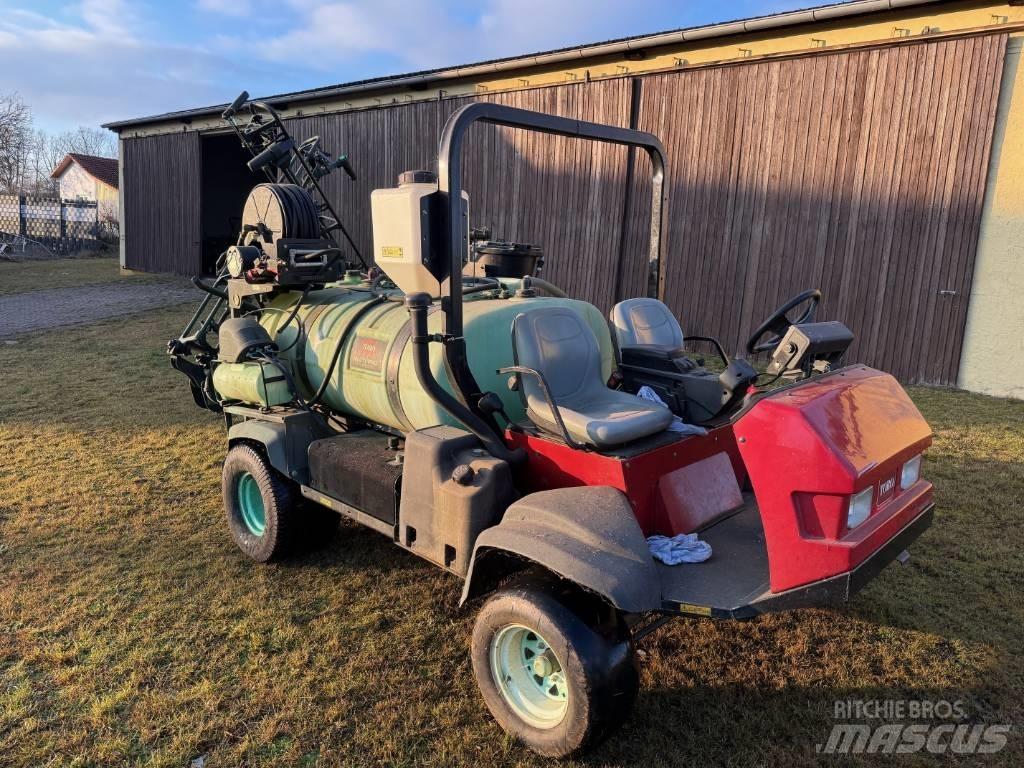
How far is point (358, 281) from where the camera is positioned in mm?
4758

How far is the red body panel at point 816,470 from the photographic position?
7.45ft

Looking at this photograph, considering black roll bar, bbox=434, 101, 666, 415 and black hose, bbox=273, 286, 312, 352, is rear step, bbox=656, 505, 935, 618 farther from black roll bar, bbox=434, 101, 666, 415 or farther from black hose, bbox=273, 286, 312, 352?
black hose, bbox=273, 286, 312, 352

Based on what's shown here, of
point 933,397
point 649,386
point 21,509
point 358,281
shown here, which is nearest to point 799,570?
point 649,386

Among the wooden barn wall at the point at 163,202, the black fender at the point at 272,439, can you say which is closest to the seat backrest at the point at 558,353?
the black fender at the point at 272,439

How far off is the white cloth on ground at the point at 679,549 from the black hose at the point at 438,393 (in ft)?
2.17

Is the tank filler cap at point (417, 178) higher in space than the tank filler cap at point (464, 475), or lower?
higher

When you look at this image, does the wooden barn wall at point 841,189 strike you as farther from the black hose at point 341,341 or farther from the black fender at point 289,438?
the black fender at point 289,438

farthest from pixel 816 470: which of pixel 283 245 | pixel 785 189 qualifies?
pixel 785 189

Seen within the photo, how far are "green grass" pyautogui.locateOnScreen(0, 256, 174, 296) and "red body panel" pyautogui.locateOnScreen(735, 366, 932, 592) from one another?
54.1ft

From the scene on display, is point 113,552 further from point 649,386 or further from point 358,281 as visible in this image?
point 649,386

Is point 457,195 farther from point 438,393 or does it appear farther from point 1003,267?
point 1003,267

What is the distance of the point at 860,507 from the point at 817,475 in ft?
0.81

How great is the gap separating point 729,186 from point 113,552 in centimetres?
775

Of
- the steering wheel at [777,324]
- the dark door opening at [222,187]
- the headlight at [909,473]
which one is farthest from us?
the dark door opening at [222,187]
